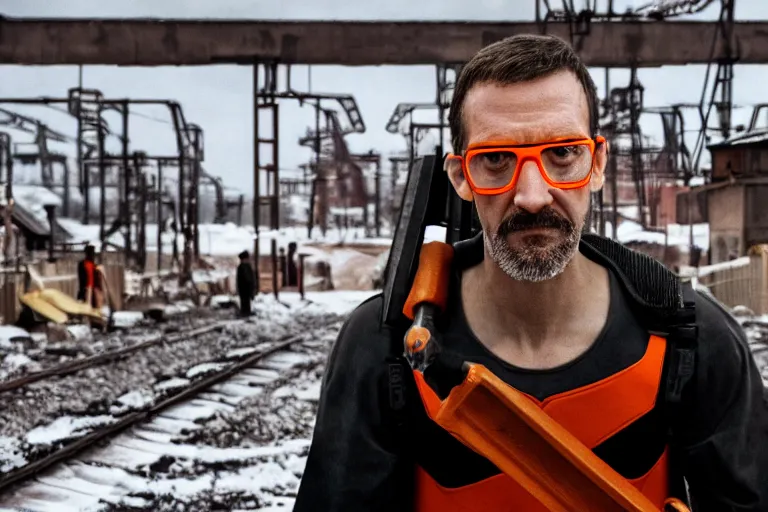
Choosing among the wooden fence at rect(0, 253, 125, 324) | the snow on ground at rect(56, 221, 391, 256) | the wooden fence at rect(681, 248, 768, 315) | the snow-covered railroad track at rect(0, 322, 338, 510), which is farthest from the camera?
the snow on ground at rect(56, 221, 391, 256)

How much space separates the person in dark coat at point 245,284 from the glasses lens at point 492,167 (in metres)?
14.0

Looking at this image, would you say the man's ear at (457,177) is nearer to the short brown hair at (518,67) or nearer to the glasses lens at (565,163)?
the short brown hair at (518,67)

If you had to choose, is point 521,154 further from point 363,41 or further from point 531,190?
point 363,41

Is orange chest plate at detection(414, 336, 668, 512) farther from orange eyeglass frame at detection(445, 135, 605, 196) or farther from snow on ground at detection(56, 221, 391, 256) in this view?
snow on ground at detection(56, 221, 391, 256)

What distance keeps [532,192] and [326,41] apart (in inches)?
548

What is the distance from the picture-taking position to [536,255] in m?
1.40

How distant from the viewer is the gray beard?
139 centimetres

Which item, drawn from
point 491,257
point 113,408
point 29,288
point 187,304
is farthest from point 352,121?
point 491,257

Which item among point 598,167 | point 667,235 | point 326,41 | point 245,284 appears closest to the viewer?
point 598,167

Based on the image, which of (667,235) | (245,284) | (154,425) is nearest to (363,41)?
(245,284)

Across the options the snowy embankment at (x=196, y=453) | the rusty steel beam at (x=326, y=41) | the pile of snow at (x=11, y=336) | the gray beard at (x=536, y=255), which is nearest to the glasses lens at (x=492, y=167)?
the gray beard at (x=536, y=255)

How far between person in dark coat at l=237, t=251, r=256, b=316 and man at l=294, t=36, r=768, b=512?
1389 cm

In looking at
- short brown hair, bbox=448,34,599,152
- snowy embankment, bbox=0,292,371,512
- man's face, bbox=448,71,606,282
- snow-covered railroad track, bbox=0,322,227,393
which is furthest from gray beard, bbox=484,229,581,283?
snow-covered railroad track, bbox=0,322,227,393

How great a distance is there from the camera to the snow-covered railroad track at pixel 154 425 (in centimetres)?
480
